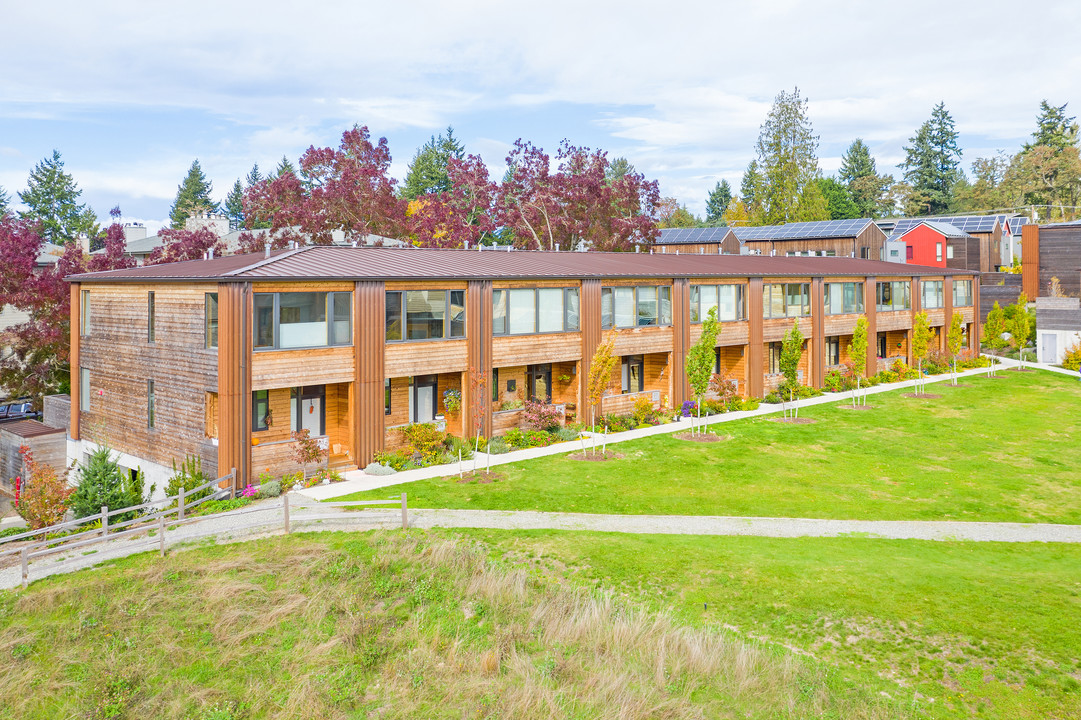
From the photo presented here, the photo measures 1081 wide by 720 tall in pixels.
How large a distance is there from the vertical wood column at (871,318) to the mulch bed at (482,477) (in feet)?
97.2

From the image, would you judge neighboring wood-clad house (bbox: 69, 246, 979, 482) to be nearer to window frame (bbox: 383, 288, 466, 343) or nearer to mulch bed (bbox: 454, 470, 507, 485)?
window frame (bbox: 383, 288, 466, 343)

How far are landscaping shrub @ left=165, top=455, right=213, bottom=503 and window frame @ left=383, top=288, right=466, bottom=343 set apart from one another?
6626 mm

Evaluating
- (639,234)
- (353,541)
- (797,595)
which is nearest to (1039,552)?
(797,595)

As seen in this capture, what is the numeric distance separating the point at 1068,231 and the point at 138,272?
67187 mm

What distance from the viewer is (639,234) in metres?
66.6

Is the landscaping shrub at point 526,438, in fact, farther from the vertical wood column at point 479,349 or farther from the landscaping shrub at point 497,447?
the vertical wood column at point 479,349

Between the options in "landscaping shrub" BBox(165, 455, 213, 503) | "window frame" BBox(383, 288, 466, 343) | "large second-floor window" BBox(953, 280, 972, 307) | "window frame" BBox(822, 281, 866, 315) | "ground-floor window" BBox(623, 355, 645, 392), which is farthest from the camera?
"large second-floor window" BBox(953, 280, 972, 307)

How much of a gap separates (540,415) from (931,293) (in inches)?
1346

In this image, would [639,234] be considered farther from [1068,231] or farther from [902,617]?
[902,617]

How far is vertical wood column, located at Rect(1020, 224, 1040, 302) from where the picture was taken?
64.8m

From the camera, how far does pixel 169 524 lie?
699 inches

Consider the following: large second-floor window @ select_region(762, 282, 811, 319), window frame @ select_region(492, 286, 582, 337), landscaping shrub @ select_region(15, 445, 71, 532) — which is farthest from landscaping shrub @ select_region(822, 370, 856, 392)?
landscaping shrub @ select_region(15, 445, 71, 532)

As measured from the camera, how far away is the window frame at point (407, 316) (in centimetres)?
2552

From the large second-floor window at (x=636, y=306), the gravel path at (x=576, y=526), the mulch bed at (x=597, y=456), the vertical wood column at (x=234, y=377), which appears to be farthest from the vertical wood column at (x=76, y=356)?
the large second-floor window at (x=636, y=306)
